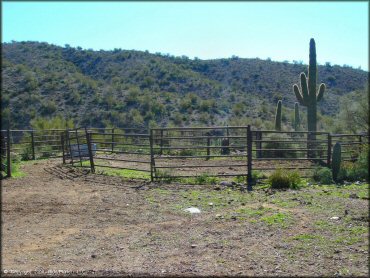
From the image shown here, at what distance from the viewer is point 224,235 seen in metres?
7.56

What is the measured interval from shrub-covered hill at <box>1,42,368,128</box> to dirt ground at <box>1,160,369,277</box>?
24177 mm

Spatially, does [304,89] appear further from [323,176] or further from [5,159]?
[5,159]

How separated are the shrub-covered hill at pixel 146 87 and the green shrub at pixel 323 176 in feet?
69.2

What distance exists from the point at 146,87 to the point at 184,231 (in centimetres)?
4149

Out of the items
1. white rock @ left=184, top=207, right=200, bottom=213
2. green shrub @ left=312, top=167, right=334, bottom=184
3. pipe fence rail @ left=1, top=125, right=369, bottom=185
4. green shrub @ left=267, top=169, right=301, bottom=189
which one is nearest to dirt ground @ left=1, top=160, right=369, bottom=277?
white rock @ left=184, top=207, right=200, bottom=213

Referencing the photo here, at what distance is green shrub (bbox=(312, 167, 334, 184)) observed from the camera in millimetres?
12680

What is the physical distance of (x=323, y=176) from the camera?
12742 millimetres

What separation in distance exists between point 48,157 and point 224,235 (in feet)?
49.3

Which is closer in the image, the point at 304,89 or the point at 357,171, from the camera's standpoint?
the point at 357,171

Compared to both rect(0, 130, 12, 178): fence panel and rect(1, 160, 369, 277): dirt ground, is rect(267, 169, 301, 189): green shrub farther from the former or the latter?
rect(0, 130, 12, 178): fence panel

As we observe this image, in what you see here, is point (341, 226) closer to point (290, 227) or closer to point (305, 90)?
point (290, 227)

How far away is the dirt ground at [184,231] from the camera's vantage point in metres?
6.11

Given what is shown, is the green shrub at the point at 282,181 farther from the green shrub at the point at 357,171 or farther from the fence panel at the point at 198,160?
the green shrub at the point at 357,171

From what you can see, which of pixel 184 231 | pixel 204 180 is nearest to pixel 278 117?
pixel 204 180
